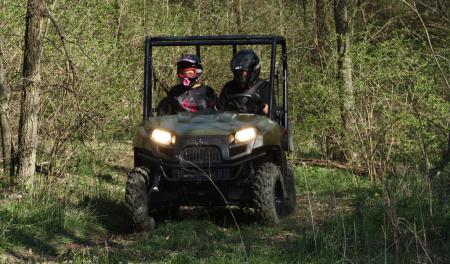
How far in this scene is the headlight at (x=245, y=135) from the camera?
25.5ft

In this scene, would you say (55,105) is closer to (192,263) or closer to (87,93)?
(87,93)

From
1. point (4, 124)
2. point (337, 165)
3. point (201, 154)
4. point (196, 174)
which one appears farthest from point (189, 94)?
point (337, 165)

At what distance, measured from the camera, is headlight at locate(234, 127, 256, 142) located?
776 centimetres

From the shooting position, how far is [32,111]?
352 inches

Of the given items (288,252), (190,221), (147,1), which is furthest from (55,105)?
(147,1)

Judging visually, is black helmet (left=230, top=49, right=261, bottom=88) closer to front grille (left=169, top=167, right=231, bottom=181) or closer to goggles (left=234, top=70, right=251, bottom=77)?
goggles (left=234, top=70, right=251, bottom=77)

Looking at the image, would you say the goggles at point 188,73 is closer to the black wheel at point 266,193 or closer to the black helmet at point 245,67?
the black helmet at point 245,67

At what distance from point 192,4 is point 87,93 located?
8.83 meters

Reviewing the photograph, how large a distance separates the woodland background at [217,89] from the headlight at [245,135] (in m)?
0.82

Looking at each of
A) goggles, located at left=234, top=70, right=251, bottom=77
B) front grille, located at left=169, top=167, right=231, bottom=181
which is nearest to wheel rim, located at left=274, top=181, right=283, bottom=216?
front grille, located at left=169, top=167, right=231, bottom=181

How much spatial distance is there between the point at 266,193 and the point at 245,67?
64.5 inches

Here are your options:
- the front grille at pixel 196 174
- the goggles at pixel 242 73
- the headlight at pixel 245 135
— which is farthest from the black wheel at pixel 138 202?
the goggles at pixel 242 73

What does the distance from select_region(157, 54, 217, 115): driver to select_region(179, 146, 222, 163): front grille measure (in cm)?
112

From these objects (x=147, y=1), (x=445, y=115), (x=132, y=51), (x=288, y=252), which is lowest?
(x=288, y=252)
